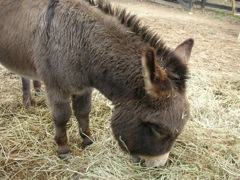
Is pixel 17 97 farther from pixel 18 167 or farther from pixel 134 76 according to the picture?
pixel 134 76

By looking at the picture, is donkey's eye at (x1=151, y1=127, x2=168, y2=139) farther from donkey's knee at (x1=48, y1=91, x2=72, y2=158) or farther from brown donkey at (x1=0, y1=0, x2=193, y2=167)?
donkey's knee at (x1=48, y1=91, x2=72, y2=158)

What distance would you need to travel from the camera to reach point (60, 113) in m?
2.52

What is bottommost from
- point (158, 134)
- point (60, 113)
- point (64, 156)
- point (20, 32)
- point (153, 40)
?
point (64, 156)

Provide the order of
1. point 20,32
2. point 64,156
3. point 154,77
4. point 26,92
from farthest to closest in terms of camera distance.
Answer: point 26,92 → point 64,156 → point 20,32 → point 154,77

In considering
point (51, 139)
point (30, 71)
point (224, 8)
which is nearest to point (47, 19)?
point (30, 71)

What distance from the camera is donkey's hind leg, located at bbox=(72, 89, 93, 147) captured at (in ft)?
9.10

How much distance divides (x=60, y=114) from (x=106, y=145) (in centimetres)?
64

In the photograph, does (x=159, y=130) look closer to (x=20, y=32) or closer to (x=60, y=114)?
(x=60, y=114)

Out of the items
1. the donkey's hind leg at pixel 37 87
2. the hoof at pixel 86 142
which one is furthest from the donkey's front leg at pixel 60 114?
the donkey's hind leg at pixel 37 87

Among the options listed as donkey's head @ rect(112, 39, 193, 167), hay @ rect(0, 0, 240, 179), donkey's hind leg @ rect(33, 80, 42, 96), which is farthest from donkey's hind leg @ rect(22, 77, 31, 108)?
donkey's head @ rect(112, 39, 193, 167)

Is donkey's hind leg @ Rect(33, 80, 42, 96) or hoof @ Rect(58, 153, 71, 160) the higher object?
donkey's hind leg @ Rect(33, 80, 42, 96)

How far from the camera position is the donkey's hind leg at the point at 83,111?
9.10ft

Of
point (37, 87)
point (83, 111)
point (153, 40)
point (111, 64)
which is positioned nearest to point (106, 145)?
point (83, 111)

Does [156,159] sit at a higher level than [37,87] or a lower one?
higher
